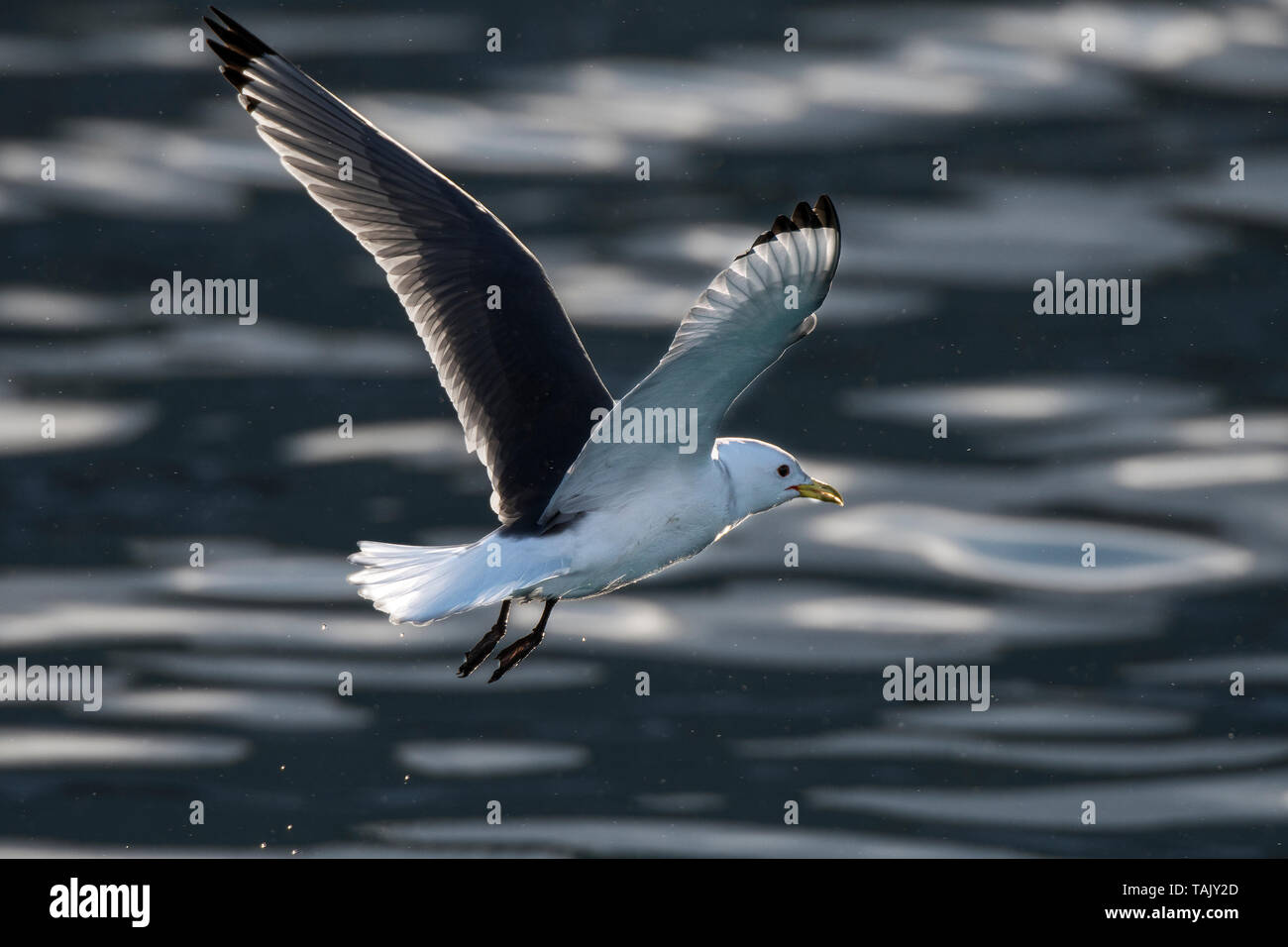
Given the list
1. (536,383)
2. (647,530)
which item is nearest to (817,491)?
(647,530)

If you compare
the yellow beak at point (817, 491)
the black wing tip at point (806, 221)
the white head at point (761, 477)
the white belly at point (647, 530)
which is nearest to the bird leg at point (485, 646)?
the white belly at point (647, 530)

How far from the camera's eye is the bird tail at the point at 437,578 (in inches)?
259

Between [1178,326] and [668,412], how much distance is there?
8.67 meters

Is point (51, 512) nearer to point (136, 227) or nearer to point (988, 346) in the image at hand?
point (136, 227)

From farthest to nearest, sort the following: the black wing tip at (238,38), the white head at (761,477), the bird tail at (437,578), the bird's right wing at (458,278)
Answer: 1. the bird's right wing at (458,278)
2. the black wing tip at (238,38)
3. the white head at (761,477)
4. the bird tail at (437,578)

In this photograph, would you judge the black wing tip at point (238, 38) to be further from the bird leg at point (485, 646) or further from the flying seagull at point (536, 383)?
the bird leg at point (485, 646)

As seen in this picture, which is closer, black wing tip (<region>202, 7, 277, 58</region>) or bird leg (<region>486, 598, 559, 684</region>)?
black wing tip (<region>202, 7, 277, 58</region>)

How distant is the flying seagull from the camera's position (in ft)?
19.6

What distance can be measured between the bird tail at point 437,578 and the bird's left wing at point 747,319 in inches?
30.4

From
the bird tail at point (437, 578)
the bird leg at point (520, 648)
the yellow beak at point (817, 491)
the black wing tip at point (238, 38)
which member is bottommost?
the bird leg at point (520, 648)

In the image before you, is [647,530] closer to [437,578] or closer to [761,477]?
[761,477]

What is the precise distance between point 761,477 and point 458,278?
5.28 ft

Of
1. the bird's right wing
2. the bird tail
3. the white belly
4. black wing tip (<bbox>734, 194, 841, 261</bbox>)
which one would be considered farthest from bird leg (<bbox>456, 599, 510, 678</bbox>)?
black wing tip (<bbox>734, 194, 841, 261</bbox>)

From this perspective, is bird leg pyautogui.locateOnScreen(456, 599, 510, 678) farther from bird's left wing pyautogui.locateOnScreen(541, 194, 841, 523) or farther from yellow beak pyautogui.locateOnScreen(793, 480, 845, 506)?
bird's left wing pyautogui.locateOnScreen(541, 194, 841, 523)
